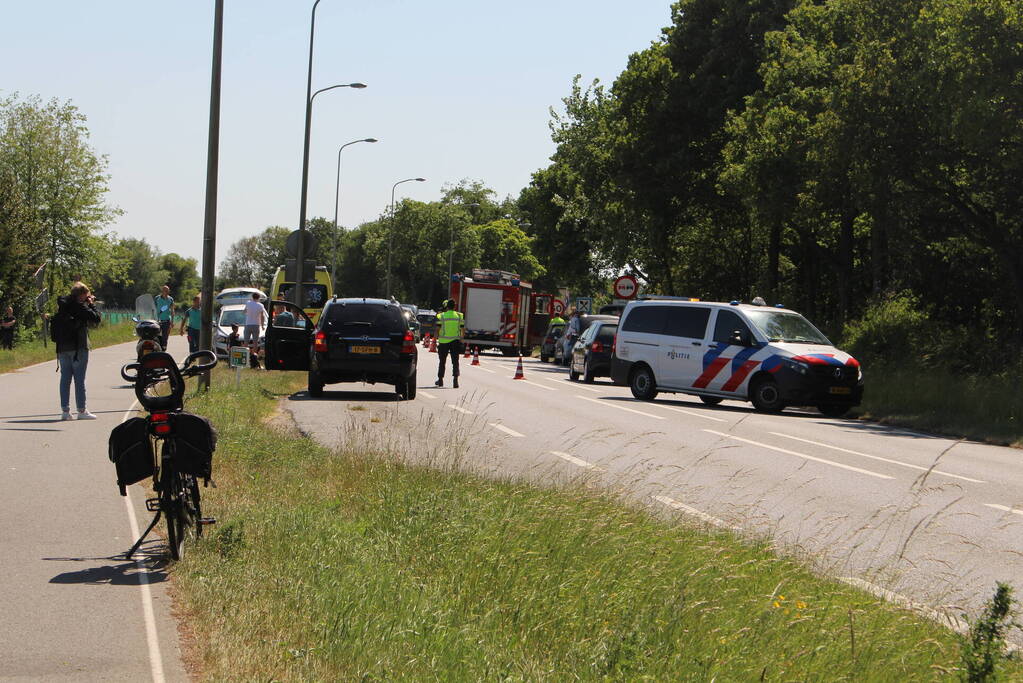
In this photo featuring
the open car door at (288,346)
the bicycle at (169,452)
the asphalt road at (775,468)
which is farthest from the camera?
the open car door at (288,346)

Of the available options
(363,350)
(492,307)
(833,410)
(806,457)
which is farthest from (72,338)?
(492,307)

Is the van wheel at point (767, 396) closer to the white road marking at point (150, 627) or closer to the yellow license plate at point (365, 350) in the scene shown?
the yellow license plate at point (365, 350)

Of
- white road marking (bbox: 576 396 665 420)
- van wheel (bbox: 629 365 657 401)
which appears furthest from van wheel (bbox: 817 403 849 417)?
white road marking (bbox: 576 396 665 420)

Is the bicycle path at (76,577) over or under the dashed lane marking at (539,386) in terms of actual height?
over

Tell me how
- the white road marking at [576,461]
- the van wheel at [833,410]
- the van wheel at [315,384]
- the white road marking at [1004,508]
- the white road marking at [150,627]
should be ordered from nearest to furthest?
the white road marking at [150,627], the white road marking at [1004,508], the white road marking at [576,461], the van wheel at [315,384], the van wheel at [833,410]

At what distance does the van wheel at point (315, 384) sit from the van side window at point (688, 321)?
7.00 metres

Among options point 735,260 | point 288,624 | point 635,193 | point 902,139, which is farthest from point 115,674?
point 735,260

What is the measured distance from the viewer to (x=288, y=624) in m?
5.87

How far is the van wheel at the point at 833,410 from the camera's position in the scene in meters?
24.0

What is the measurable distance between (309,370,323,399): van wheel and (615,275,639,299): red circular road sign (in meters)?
16.9

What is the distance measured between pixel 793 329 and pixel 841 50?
33.9 ft

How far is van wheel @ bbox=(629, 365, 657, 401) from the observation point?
26.4m

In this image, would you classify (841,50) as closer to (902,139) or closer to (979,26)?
(902,139)

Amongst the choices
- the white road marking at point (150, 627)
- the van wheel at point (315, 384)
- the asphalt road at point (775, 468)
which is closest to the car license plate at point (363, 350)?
the van wheel at point (315, 384)
